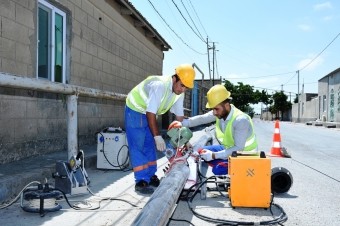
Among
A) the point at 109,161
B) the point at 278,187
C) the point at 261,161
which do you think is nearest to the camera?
the point at 261,161

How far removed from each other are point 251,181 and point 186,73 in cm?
153

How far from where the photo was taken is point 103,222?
343 centimetres

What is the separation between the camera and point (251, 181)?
3.85 m

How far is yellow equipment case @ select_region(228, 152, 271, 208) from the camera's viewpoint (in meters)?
3.83

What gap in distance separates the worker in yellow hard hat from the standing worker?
0.37 m

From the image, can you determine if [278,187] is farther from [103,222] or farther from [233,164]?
[103,222]

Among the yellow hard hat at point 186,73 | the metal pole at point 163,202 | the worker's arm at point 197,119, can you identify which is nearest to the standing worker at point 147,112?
the yellow hard hat at point 186,73

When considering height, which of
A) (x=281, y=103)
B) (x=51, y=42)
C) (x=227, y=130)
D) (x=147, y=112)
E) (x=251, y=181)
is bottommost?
(x=251, y=181)

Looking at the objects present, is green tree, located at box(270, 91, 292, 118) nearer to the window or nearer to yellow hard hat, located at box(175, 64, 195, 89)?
the window

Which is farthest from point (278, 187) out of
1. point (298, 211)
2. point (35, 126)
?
point (35, 126)

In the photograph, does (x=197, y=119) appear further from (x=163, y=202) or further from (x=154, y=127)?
(x=163, y=202)

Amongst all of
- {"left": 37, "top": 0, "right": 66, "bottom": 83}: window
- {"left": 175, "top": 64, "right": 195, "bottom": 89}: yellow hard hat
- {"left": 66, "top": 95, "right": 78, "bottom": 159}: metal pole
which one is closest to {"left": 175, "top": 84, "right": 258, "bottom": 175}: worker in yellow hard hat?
{"left": 175, "top": 64, "right": 195, "bottom": 89}: yellow hard hat

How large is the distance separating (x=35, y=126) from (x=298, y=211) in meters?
4.37

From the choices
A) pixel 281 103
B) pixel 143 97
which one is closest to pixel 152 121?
pixel 143 97
